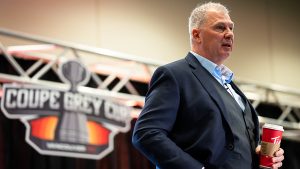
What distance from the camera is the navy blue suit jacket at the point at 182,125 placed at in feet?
5.04

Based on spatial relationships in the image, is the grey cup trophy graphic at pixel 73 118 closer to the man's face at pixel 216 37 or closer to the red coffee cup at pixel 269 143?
the man's face at pixel 216 37

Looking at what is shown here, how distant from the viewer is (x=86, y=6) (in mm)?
5121

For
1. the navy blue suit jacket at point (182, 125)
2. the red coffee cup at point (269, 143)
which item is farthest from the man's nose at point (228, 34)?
the red coffee cup at point (269, 143)

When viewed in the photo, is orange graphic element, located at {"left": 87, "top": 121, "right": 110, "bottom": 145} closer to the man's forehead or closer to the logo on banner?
the logo on banner

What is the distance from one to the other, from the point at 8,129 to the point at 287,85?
11.1 feet

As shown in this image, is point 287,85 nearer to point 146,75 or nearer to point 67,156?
point 146,75

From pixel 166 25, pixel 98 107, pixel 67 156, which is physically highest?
pixel 166 25

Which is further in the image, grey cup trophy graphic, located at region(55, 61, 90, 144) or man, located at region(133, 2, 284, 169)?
grey cup trophy graphic, located at region(55, 61, 90, 144)

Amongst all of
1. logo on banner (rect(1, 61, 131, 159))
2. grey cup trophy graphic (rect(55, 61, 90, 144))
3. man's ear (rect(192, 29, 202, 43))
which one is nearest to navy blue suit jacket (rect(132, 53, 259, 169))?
man's ear (rect(192, 29, 202, 43))

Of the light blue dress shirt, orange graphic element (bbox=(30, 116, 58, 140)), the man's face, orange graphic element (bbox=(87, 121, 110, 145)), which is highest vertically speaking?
the man's face

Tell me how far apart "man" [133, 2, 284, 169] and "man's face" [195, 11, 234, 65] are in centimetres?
8

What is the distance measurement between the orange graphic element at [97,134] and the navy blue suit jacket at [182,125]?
278cm

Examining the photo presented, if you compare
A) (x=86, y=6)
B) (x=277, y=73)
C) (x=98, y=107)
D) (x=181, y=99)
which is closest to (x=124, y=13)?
(x=86, y=6)

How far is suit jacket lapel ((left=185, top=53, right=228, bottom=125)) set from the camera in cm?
165
